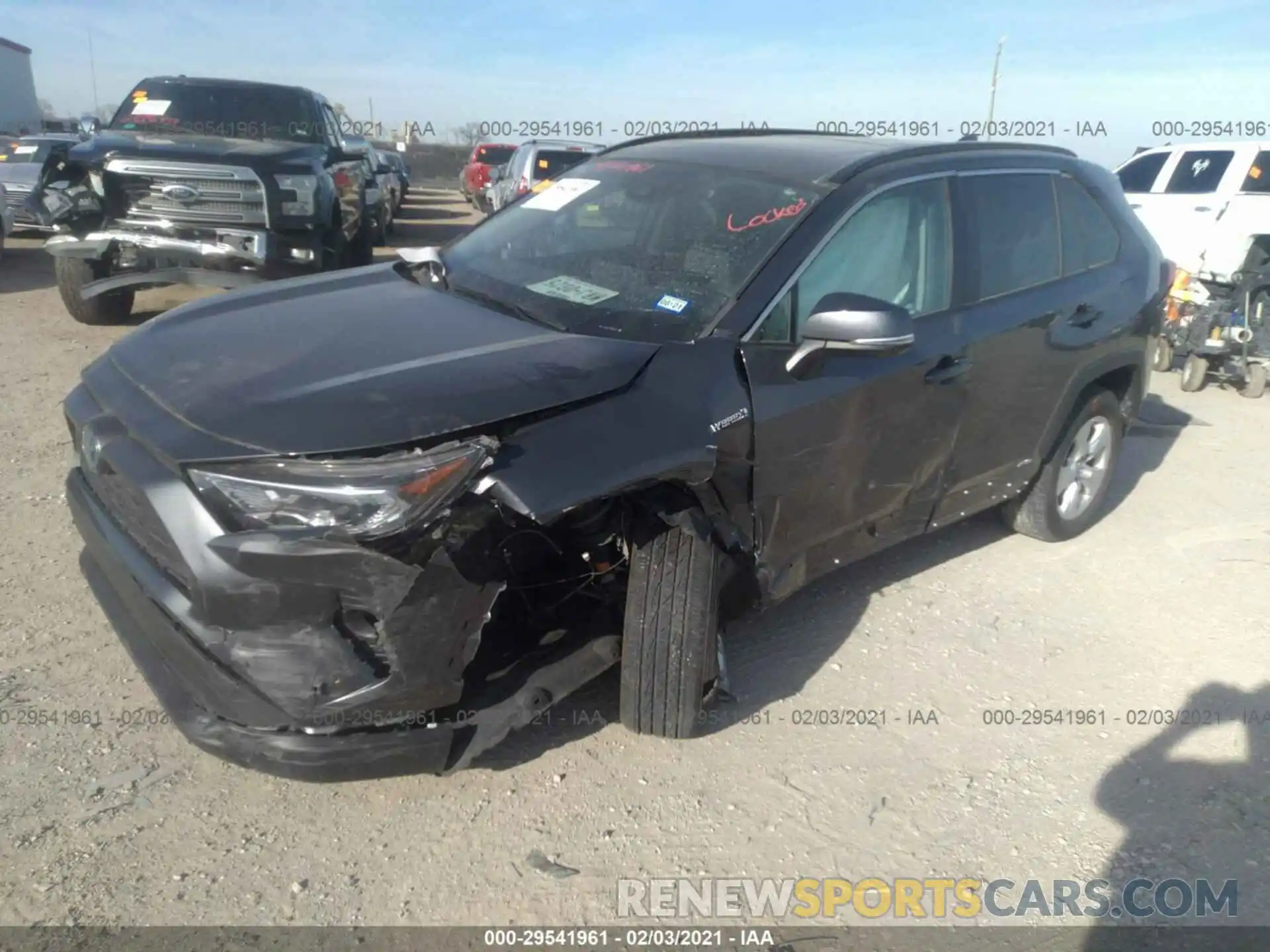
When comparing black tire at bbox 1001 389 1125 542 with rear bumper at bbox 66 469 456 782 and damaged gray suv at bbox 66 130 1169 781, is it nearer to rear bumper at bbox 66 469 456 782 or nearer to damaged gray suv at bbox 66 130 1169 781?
damaged gray suv at bbox 66 130 1169 781

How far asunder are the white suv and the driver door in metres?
6.36

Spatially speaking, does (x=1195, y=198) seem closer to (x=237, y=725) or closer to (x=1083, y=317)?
(x=1083, y=317)

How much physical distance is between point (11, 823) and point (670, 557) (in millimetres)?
1965

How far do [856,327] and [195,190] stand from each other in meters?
6.34

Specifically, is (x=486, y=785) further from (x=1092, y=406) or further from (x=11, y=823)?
(x=1092, y=406)


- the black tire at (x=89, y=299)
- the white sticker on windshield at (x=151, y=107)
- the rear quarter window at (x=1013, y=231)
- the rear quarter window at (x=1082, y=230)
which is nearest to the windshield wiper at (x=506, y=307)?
the rear quarter window at (x=1013, y=231)

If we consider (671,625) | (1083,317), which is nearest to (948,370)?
(1083,317)

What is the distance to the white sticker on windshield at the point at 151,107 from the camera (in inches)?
343

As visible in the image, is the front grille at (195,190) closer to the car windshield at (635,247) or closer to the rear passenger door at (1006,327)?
the car windshield at (635,247)

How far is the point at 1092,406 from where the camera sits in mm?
4879

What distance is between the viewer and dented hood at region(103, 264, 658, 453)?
2.50 metres

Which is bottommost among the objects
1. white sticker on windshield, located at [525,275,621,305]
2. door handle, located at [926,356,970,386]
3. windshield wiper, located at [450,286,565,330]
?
door handle, located at [926,356,970,386]

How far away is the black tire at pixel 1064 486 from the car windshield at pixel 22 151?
→ 13.0m

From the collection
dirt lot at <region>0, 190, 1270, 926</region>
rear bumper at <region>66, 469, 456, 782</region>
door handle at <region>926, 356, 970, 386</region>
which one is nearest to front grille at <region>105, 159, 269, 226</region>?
dirt lot at <region>0, 190, 1270, 926</region>
